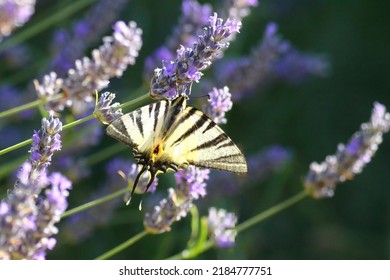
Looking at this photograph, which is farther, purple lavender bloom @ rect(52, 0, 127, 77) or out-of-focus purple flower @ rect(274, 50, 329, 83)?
out-of-focus purple flower @ rect(274, 50, 329, 83)

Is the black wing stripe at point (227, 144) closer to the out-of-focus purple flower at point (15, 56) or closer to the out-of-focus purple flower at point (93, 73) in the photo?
the out-of-focus purple flower at point (93, 73)

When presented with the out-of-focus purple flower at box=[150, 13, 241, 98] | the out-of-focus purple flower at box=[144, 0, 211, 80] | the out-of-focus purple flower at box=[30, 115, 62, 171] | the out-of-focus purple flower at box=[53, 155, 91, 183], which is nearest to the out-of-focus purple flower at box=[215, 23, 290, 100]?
the out-of-focus purple flower at box=[144, 0, 211, 80]

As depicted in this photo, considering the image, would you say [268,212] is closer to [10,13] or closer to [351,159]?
[351,159]

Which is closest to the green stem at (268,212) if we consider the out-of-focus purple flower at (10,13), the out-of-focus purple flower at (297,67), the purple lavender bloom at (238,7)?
the purple lavender bloom at (238,7)

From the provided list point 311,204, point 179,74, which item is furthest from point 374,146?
point 311,204

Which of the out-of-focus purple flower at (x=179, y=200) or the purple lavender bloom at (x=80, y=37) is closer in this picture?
the out-of-focus purple flower at (x=179, y=200)

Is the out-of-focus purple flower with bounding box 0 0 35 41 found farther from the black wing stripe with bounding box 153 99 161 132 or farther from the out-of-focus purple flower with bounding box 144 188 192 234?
the out-of-focus purple flower with bounding box 144 188 192 234

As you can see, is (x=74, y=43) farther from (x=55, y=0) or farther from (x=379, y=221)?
(x=379, y=221)
